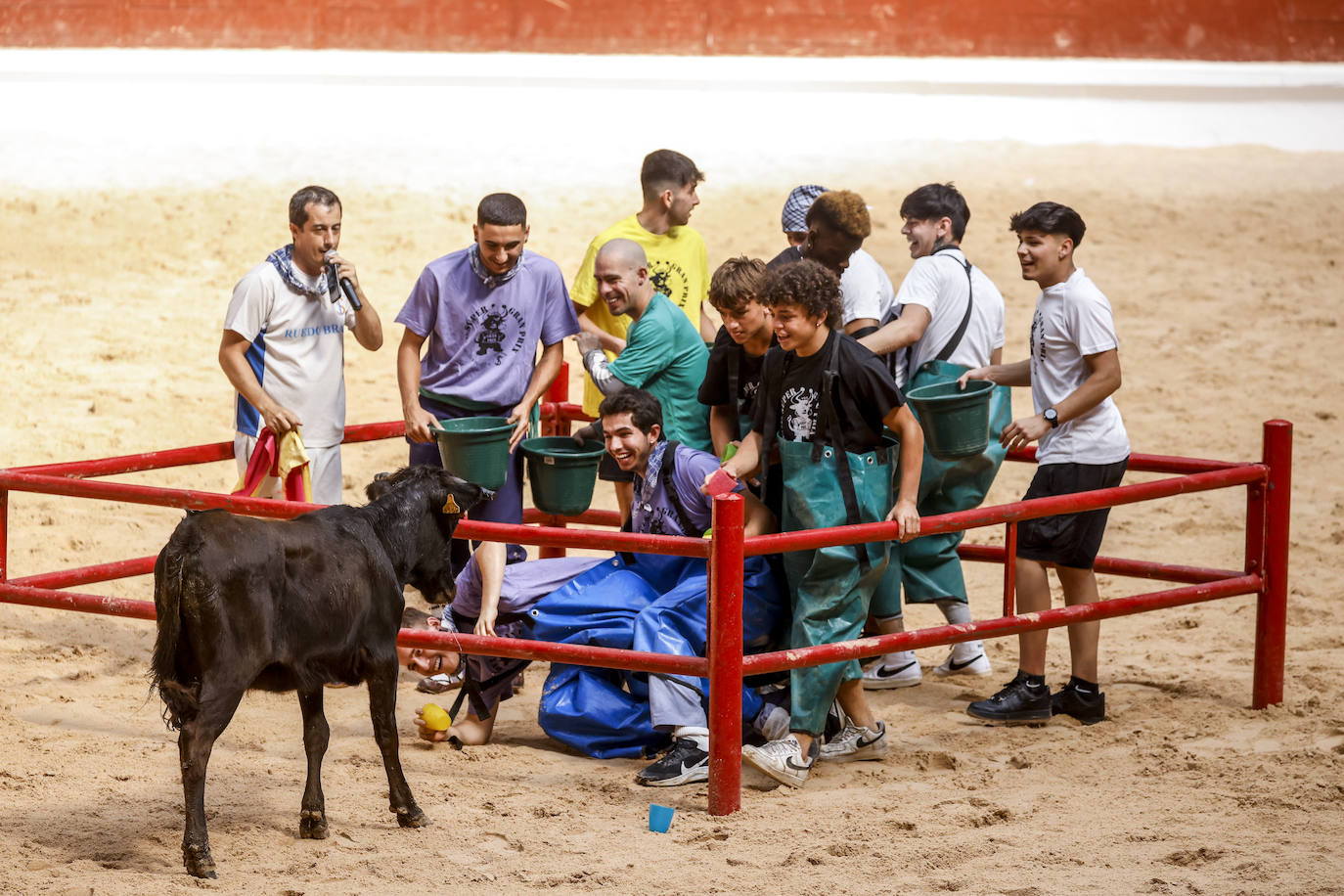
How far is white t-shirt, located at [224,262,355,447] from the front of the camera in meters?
5.88

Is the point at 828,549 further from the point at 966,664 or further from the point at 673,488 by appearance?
the point at 966,664

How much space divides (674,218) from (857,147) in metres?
9.03

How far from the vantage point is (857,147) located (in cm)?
1532

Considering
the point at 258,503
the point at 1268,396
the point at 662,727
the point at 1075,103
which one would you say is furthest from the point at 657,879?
the point at 1075,103

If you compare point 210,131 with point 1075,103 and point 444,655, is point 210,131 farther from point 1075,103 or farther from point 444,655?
point 444,655

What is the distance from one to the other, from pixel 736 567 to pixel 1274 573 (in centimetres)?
226

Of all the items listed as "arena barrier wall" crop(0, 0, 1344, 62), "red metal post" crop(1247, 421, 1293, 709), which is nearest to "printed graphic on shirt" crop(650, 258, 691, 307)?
"red metal post" crop(1247, 421, 1293, 709)

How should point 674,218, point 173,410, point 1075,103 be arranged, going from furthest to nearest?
1. point 1075,103
2. point 173,410
3. point 674,218

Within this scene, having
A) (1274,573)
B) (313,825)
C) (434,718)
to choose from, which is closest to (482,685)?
(434,718)

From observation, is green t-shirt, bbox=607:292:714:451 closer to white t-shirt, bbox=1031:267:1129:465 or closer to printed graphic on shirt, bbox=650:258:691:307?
printed graphic on shirt, bbox=650:258:691:307

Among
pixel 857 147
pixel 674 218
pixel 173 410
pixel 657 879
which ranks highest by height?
pixel 857 147

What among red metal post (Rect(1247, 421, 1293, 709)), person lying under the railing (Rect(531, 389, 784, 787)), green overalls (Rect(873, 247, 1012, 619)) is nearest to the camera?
person lying under the railing (Rect(531, 389, 784, 787))

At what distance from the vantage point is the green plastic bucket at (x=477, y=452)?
17.5 ft

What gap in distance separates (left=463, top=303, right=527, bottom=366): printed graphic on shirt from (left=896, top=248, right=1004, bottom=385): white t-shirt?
4.62ft
